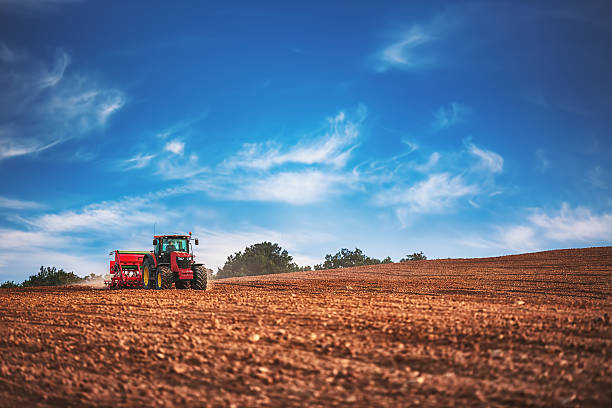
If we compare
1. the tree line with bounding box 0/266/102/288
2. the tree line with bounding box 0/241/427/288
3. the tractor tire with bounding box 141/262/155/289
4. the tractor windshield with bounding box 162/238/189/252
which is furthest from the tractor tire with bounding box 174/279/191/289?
the tree line with bounding box 0/241/427/288

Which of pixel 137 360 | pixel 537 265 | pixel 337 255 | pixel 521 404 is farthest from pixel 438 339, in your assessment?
pixel 337 255

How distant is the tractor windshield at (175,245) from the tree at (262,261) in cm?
5358

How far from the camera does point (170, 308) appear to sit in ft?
37.1

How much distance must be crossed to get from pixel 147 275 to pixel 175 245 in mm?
1984

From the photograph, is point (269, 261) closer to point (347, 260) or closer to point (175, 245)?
point (347, 260)

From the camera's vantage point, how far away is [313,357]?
252 inches

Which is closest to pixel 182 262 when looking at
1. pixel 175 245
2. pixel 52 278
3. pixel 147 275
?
pixel 175 245

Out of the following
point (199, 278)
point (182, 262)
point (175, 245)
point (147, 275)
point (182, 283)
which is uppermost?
point (175, 245)

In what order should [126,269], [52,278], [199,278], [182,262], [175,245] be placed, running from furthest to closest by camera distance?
[52,278] → [126,269] → [175,245] → [182,262] → [199,278]

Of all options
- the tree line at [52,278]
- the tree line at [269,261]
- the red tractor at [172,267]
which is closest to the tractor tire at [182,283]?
the red tractor at [172,267]

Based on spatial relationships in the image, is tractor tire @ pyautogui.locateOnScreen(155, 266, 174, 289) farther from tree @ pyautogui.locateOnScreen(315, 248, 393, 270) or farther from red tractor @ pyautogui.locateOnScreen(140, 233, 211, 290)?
tree @ pyautogui.locateOnScreen(315, 248, 393, 270)

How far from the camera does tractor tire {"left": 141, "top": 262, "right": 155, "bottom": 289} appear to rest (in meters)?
20.3

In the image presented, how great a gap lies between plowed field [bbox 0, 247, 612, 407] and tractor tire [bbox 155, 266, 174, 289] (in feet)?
27.0

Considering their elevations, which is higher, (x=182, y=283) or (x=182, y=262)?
(x=182, y=262)
